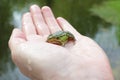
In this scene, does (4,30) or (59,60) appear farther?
(4,30)

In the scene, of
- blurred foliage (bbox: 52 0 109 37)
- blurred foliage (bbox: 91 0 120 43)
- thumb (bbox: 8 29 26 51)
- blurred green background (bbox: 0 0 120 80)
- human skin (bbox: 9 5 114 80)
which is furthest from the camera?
blurred foliage (bbox: 91 0 120 43)

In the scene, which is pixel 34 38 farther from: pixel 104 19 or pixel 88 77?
pixel 104 19

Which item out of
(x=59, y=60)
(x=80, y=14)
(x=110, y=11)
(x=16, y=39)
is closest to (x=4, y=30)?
(x=80, y=14)

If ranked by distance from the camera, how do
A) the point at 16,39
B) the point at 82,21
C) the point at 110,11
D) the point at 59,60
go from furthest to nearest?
the point at 110,11 < the point at 82,21 < the point at 16,39 < the point at 59,60

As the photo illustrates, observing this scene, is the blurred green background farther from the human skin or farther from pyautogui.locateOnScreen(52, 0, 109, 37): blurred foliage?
the human skin

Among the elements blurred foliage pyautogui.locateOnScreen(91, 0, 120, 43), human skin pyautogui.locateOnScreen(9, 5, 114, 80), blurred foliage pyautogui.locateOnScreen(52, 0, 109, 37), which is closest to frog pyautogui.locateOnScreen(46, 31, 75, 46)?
human skin pyautogui.locateOnScreen(9, 5, 114, 80)

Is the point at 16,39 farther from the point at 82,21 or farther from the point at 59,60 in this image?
the point at 82,21

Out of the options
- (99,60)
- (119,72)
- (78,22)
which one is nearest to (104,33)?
(78,22)
